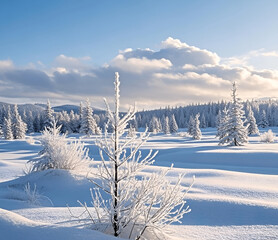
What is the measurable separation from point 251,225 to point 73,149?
569 cm

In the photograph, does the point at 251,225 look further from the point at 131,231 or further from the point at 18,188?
the point at 18,188

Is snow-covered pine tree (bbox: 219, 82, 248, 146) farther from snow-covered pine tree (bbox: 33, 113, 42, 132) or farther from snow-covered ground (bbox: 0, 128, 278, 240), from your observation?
snow-covered pine tree (bbox: 33, 113, 42, 132)

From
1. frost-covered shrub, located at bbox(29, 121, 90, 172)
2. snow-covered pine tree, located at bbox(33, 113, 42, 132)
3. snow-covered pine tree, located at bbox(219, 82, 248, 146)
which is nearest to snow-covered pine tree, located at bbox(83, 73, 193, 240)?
frost-covered shrub, located at bbox(29, 121, 90, 172)

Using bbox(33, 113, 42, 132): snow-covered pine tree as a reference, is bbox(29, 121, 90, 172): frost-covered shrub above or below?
below

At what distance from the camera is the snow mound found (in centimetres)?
216

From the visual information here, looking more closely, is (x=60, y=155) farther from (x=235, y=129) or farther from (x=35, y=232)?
(x=235, y=129)

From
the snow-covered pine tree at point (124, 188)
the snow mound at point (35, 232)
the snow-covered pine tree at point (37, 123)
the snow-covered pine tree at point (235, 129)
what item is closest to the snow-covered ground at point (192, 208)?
the snow mound at point (35, 232)

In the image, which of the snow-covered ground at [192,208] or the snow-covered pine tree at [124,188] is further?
the snow-covered pine tree at [124,188]

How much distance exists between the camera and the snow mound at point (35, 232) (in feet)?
7.10

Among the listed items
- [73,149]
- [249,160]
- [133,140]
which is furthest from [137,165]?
[249,160]

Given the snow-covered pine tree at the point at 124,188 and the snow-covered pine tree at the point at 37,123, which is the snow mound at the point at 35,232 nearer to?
the snow-covered pine tree at the point at 124,188

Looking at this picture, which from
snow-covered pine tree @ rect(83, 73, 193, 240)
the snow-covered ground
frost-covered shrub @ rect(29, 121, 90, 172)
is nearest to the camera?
the snow-covered ground

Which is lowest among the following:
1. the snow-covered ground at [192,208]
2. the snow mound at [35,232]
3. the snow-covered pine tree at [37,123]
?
the snow-covered ground at [192,208]

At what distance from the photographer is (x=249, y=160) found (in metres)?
13.8
